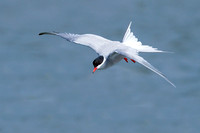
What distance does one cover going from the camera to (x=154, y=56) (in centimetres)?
1408

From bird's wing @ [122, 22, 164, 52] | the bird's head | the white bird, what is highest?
bird's wing @ [122, 22, 164, 52]

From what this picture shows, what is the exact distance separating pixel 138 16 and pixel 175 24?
1152 mm

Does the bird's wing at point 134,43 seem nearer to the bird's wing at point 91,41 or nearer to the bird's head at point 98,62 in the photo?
the bird's wing at point 91,41

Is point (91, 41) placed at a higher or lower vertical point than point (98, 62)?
higher

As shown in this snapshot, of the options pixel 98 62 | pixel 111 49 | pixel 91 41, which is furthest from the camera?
pixel 91 41

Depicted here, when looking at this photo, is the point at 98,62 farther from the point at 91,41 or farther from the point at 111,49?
the point at 91,41

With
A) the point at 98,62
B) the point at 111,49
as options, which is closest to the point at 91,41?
the point at 111,49

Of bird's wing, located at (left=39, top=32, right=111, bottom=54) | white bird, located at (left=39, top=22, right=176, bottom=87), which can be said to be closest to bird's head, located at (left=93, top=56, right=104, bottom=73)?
white bird, located at (left=39, top=22, right=176, bottom=87)

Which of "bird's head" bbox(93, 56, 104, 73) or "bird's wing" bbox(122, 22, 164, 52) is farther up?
"bird's wing" bbox(122, 22, 164, 52)

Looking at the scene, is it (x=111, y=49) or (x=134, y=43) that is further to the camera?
(x=134, y=43)

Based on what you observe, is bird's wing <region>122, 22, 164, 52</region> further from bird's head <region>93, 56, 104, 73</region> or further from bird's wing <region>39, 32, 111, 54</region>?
bird's head <region>93, 56, 104, 73</region>

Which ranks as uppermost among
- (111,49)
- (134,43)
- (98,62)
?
(134,43)

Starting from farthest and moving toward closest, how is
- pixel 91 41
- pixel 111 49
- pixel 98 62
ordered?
pixel 91 41 → pixel 111 49 → pixel 98 62

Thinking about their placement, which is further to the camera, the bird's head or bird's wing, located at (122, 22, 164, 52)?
bird's wing, located at (122, 22, 164, 52)
